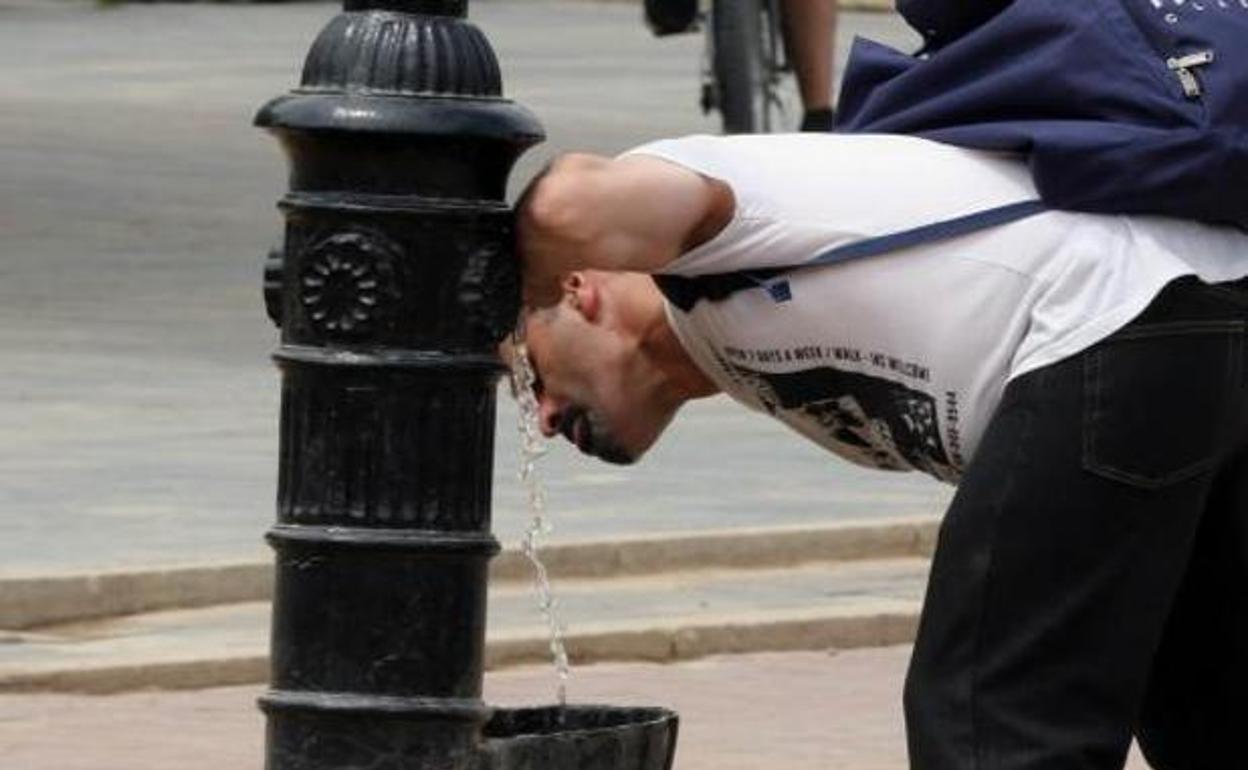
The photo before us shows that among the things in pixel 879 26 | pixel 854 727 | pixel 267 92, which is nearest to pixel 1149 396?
pixel 854 727

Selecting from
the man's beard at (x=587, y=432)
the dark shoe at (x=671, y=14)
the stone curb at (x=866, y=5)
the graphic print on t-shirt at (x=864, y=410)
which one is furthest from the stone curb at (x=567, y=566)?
the stone curb at (x=866, y=5)

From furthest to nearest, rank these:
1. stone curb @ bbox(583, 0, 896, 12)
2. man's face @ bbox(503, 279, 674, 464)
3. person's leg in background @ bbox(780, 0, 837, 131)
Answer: stone curb @ bbox(583, 0, 896, 12), person's leg in background @ bbox(780, 0, 837, 131), man's face @ bbox(503, 279, 674, 464)

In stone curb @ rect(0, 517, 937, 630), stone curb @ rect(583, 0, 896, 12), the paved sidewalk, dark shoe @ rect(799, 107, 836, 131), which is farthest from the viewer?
stone curb @ rect(583, 0, 896, 12)

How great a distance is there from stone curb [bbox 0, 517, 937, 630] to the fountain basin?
13.0 ft

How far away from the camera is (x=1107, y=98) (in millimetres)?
4312

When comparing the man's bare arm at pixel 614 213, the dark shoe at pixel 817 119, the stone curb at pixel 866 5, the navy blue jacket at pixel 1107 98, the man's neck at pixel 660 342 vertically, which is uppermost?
the navy blue jacket at pixel 1107 98

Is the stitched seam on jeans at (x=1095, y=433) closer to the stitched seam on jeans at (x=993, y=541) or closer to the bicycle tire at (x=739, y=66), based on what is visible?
the stitched seam on jeans at (x=993, y=541)

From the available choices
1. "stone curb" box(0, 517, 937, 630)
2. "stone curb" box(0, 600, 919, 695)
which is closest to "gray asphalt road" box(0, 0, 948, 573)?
"stone curb" box(0, 517, 937, 630)

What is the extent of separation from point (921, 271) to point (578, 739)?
0.60 meters

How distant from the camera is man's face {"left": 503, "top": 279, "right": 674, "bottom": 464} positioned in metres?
4.48

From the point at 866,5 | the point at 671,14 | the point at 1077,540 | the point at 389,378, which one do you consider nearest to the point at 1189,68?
the point at 1077,540

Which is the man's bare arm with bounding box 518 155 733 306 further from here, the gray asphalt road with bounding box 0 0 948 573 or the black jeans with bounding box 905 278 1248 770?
the gray asphalt road with bounding box 0 0 948 573

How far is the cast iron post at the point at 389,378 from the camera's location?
165 inches

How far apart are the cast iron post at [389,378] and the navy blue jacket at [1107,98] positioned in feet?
1.61
